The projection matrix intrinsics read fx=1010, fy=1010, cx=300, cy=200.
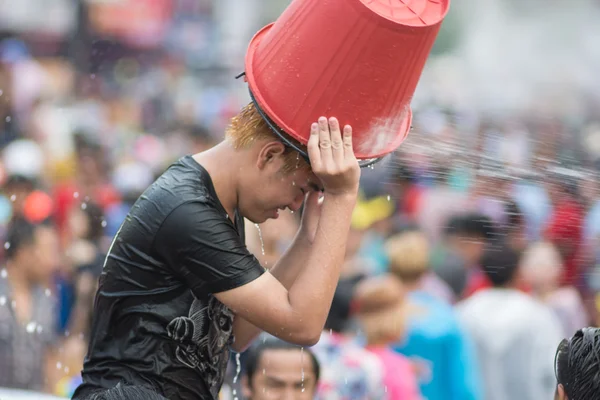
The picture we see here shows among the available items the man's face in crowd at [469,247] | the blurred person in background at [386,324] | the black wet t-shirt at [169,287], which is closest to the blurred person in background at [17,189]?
the man's face in crowd at [469,247]

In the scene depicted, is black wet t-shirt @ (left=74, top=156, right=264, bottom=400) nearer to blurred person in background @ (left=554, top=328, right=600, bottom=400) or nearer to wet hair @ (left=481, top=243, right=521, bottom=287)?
blurred person in background @ (left=554, top=328, right=600, bottom=400)

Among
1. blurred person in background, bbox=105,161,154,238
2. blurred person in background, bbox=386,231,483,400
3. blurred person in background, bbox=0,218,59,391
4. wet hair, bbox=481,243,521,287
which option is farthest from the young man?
blurred person in background, bbox=105,161,154,238

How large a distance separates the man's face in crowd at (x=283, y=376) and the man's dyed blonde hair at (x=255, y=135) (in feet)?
5.90

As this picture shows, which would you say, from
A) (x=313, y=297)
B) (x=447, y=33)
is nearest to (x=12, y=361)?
(x=313, y=297)

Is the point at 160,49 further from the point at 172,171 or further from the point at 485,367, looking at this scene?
the point at 172,171

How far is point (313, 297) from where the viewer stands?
308 centimetres

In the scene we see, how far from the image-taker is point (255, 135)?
10.7 feet

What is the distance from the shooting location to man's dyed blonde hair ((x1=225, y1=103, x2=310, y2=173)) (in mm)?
3230

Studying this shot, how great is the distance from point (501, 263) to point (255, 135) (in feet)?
9.25

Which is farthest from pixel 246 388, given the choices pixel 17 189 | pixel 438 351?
pixel 17 189

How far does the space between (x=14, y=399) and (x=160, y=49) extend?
15630 millimetres

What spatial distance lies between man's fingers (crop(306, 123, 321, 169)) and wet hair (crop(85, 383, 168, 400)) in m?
0.86

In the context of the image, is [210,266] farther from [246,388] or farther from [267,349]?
[246,388]

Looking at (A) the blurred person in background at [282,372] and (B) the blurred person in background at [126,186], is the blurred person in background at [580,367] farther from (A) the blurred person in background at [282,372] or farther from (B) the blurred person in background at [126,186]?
(B) the blurred person in background at [126,186]
